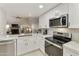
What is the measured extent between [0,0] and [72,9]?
1.86m

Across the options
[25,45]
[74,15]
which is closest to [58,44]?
[74,15]

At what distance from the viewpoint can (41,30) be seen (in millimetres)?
5551

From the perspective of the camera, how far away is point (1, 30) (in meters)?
4.23

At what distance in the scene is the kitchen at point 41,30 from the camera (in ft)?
7.82

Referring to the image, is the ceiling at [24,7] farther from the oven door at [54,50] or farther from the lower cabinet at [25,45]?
the oven door at [54,50]

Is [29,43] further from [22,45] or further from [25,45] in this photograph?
[22,45]

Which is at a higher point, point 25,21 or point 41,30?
point 25,21

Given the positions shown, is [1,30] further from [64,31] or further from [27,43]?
[64,31]

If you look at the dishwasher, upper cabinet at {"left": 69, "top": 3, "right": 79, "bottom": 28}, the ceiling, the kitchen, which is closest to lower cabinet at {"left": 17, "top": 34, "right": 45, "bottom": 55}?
the kitchen

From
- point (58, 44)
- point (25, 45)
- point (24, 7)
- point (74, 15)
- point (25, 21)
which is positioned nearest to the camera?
point (74, 15)

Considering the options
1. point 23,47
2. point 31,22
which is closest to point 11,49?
point 23,47

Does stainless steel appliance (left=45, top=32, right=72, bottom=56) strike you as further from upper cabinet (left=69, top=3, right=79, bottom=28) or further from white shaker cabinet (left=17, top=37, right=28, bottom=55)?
white shaker cabinet (left=17, top=37, right=28, bottom=55)

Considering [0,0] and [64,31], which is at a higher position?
[0,0]

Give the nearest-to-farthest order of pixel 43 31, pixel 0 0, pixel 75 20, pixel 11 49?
pixel 0 0 < pixel 75 20 < pixel 11 49 < pixel 43 31
